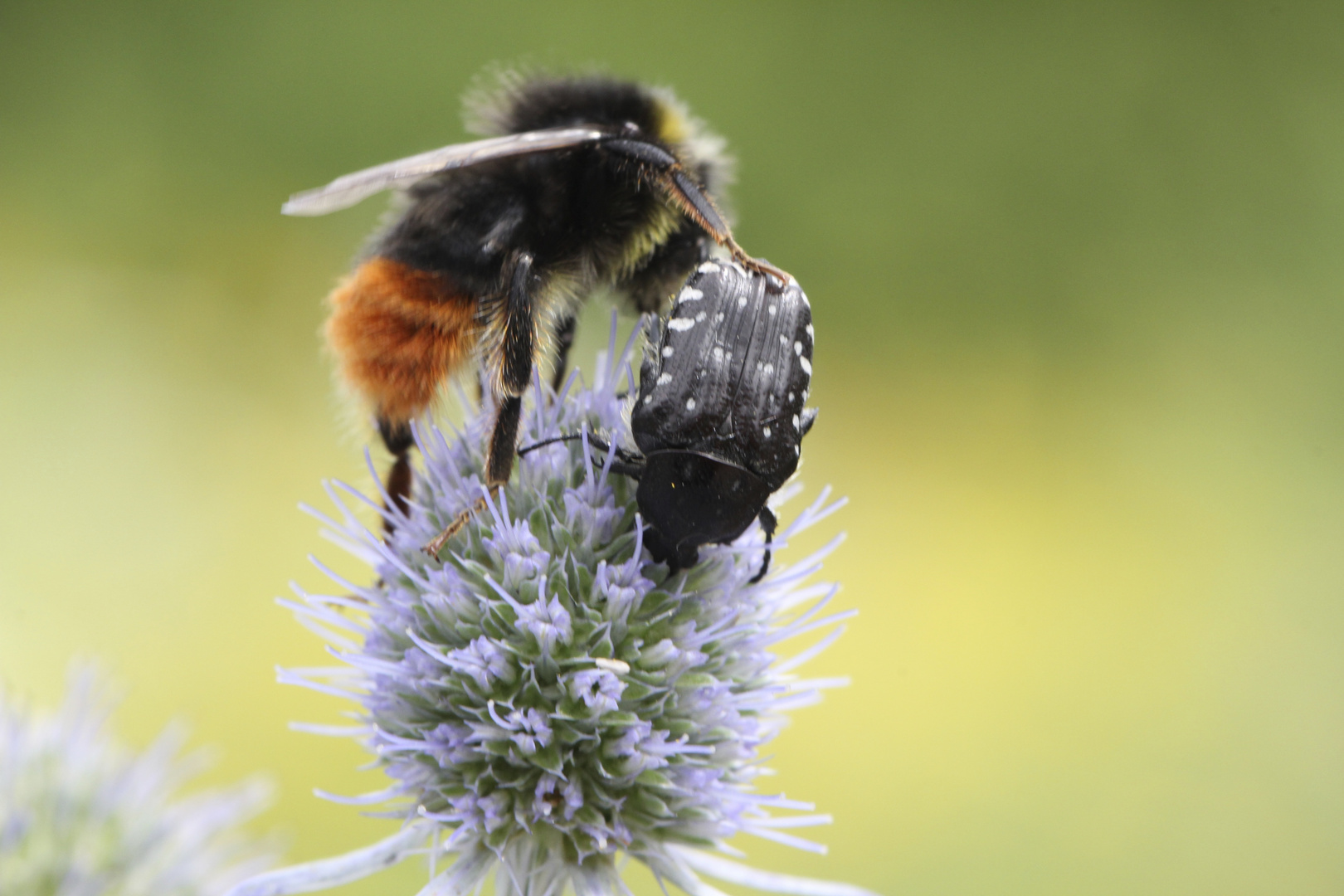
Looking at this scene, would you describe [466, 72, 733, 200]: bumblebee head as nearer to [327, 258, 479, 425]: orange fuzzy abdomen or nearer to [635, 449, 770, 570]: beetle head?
[327, 258, 479, 425]: orange fuzzy abdomen

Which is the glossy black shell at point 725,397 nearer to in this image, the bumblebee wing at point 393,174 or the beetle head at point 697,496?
the beetle head at point 697,496

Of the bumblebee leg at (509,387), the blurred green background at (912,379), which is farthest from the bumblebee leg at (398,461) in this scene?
the blurred green background at (912,379)

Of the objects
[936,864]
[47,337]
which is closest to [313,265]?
[47,337]

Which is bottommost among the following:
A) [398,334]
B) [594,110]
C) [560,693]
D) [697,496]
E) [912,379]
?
[560,693]

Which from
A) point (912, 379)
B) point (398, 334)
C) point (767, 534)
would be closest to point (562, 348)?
point (398, 334)

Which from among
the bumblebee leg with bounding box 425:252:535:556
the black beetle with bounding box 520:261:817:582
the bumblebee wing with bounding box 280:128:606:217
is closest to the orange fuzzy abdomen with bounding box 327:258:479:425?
the bumblebee leg with bounding box 425:252:535:556

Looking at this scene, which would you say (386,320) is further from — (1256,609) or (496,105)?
(1256,609)

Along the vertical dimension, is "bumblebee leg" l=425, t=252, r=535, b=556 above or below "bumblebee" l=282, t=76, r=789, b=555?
below

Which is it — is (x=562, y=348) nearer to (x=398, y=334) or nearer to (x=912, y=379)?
(x=398, y=334)
